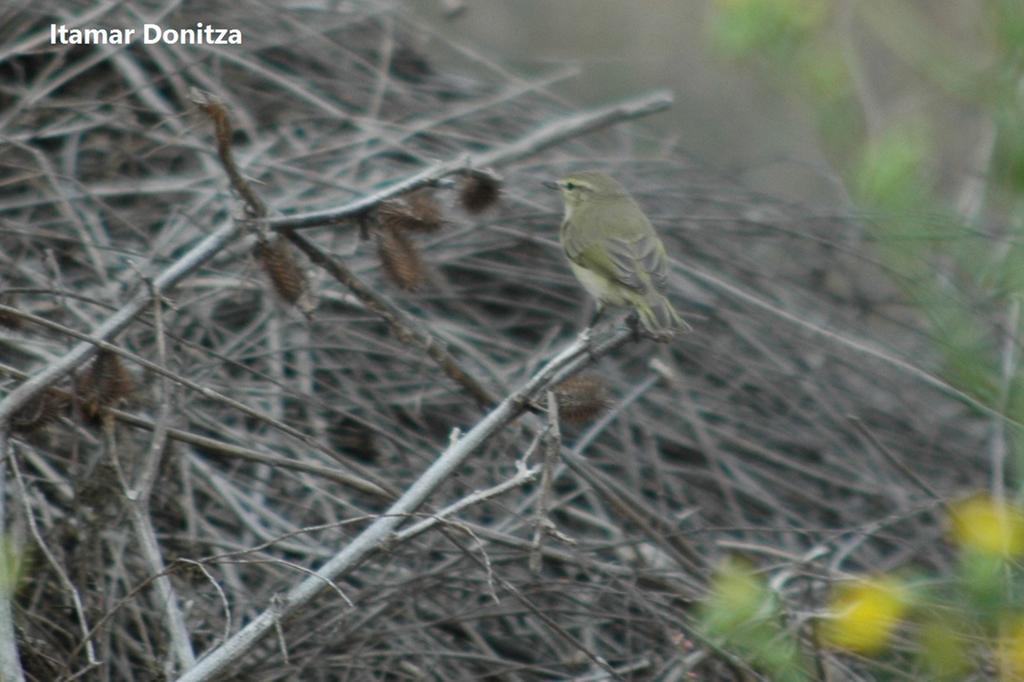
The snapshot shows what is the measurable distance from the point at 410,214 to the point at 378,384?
112 centimetres

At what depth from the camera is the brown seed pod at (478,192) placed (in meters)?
2.96

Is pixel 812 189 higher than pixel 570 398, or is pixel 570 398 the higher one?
pixel 570 398

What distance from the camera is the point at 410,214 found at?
2850mm

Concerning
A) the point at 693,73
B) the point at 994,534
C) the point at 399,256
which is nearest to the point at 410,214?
the point at 399,256

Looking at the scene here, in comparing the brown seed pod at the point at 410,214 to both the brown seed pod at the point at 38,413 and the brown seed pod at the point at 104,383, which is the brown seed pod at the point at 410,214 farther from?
the brown seed pod at the point at 38,413

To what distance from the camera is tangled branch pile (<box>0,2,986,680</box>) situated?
9.53 feet

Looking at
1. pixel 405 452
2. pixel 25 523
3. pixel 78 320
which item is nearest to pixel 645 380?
pixel 405 452

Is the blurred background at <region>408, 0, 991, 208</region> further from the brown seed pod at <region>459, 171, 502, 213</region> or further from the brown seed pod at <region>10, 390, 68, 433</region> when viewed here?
the brown seed pod at <region>10, 390, 68, 433</region>

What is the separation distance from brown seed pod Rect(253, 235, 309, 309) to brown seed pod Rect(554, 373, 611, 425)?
1.83 feet

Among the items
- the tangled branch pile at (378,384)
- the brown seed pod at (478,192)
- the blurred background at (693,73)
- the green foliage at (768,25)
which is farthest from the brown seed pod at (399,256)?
the blurred background at (693,73)

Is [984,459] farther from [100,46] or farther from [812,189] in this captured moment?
[812,189]

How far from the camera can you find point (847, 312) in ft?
16.5

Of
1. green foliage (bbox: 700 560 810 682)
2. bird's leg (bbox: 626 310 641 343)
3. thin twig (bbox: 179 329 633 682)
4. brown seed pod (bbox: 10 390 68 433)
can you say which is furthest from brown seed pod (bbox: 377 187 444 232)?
green foliage (bbox: 700 560 810 682)

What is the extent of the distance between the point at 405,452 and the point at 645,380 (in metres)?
0.84
